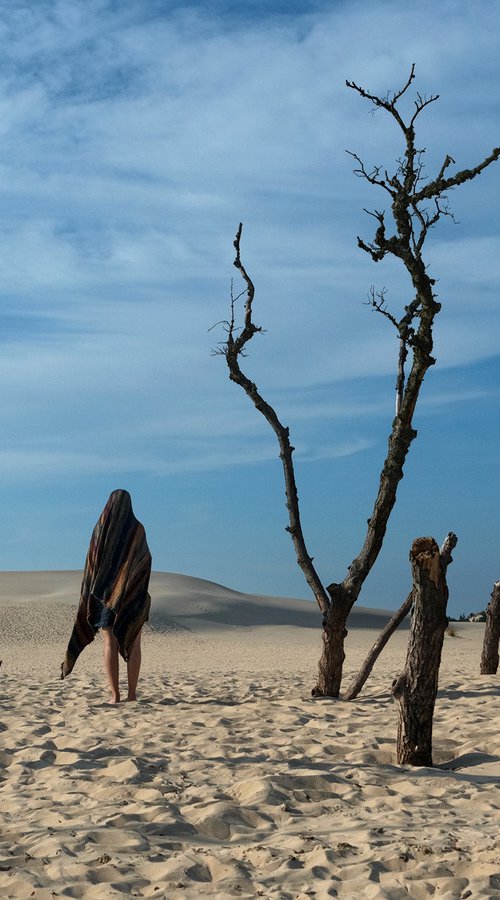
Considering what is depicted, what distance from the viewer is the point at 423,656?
23.8 feet

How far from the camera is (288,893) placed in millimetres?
4531

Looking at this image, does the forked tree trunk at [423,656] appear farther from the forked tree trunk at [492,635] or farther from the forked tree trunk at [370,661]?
the forked tree trunk at [492,635]

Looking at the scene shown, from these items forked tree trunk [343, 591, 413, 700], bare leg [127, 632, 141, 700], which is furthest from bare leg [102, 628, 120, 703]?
forked tree trunk [343, 591, 413, 700]

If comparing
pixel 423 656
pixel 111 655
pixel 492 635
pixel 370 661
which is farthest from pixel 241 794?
pixel 492 635

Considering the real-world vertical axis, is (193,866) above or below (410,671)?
below

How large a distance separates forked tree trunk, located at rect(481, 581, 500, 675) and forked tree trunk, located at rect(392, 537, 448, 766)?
198 inches

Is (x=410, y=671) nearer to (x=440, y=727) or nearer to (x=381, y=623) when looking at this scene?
(x=440, y=727)

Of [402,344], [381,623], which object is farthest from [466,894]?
[381,623]

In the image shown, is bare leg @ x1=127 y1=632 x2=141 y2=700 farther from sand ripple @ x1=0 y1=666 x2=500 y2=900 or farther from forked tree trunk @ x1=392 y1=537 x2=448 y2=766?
forked tree trunk @ x1=392 y1=537 x2=448 y2=766

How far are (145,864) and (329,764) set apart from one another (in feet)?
7.79

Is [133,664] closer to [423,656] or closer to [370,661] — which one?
[370,661]

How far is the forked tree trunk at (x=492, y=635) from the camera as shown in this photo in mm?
12062

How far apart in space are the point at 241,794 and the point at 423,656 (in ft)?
6.24

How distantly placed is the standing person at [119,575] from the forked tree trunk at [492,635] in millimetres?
4779
